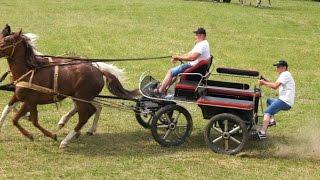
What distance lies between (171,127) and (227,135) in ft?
3.17

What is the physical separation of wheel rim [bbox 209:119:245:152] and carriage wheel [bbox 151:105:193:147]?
44 centimetres

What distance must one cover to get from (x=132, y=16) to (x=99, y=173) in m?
20.8

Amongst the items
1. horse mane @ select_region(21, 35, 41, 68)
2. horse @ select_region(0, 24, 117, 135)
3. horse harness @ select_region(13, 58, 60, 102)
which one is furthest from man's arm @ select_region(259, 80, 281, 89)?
horse mane @ select_region(21, 35, 41, 68)

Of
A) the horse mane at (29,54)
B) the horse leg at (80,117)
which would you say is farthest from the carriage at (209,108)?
the horse mane at (29,54)

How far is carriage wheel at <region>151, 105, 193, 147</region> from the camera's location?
9438mm

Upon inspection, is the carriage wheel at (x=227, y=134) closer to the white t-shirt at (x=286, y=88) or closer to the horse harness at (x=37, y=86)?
the white t-shirt at (x=286, y=88)

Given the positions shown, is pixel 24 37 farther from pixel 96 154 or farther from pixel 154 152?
pixel 154 152

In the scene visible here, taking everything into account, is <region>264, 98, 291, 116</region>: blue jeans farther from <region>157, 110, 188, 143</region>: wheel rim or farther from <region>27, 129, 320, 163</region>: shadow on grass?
<region>157, 110, 188, 143</region>: wheel rim

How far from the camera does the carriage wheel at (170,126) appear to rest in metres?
9.44

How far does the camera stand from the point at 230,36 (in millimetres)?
24375

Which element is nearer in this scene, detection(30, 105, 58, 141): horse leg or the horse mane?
the horse mane

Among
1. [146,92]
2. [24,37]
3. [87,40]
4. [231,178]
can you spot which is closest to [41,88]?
[24,37]

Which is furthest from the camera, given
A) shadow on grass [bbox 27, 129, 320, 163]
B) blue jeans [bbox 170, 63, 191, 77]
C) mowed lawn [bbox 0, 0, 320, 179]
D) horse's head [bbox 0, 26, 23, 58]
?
blue jeans [bbox 170, 63, 191, 77]

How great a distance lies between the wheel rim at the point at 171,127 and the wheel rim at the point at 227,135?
20.7 inches
